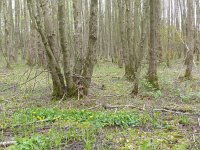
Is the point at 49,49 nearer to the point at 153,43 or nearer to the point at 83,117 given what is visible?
the point at 83,117

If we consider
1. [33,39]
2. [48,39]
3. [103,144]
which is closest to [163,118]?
[103,144]

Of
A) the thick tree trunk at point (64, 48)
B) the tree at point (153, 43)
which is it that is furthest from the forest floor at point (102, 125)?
the tree at point (153, 43)

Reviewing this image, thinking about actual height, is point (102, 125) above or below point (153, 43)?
below

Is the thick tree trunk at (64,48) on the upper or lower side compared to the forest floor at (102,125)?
upper

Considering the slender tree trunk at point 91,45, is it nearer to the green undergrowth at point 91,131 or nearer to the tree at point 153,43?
the tree at point 153,43

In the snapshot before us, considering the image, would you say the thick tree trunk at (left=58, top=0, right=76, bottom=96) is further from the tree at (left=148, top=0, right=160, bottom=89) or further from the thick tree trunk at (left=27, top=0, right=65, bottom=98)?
the tree at (left=148, top=0, right=160, bottom=89)

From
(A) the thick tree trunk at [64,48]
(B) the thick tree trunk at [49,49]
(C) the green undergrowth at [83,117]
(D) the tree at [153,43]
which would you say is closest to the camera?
(C) the green undergrowth at [83,117]

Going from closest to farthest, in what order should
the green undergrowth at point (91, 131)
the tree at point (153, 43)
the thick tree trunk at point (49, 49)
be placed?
the green undergrowth at point (91, 131) < the thick tree trunk at point (49, 49) < the tree at point (153, 43)

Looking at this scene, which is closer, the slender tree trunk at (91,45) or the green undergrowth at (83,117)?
the green undergrowth at (83,117)

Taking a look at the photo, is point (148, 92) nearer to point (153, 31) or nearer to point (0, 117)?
point (153, 31)

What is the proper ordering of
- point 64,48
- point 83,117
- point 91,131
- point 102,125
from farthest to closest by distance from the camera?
point 64,48
point 83,117
point 102,125
point 91,131

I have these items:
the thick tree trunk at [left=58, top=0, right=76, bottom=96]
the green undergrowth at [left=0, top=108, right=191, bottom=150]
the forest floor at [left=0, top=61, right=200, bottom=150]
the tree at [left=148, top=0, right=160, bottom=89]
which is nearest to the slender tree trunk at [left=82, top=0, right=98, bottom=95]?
the thick tree trunk at [left=58, top=0, right=76, bottom=96]

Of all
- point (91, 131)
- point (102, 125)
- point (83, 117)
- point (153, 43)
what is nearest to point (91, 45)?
point (153, 43)

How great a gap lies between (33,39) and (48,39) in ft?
44.9
